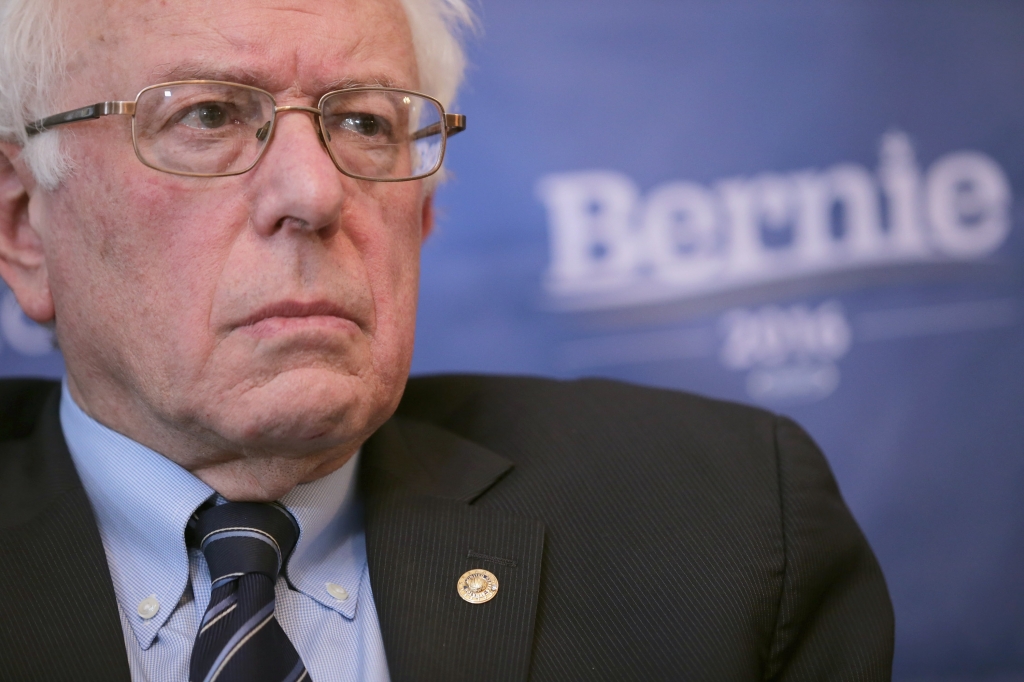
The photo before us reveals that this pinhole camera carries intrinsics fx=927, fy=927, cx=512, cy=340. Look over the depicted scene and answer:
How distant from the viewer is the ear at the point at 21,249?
1.54 m

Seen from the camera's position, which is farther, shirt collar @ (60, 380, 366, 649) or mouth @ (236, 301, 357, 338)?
shirt collar @ (60, 380, 366, 649)

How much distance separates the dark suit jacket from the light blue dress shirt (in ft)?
0.19

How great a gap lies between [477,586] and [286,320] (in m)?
0.52

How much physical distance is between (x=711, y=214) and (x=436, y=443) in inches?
45.9

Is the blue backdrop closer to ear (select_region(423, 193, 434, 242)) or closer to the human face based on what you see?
ear (select_region(423, 193, 434, 242))

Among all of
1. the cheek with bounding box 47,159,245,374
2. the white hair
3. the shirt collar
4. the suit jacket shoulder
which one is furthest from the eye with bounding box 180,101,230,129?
the suit jacket shoulder

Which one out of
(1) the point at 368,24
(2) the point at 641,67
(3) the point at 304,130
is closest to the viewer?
(3) the point at 304,130

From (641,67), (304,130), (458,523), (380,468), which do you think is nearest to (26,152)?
(304,130)

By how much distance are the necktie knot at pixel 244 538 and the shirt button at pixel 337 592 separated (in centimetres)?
8

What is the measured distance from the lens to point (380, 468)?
1.65m

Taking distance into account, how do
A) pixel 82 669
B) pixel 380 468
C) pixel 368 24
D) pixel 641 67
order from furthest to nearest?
pixel 641 67
pixel 380 468
pixel 368 24
pixel 82 669

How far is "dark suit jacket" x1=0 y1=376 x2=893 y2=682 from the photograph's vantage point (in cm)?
137

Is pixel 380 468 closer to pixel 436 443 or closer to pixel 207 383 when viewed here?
pixel 436 443

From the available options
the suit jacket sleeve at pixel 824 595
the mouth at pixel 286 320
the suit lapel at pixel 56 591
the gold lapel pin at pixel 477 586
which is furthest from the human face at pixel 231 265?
the suit jacket sleeve at pixel 824 595
